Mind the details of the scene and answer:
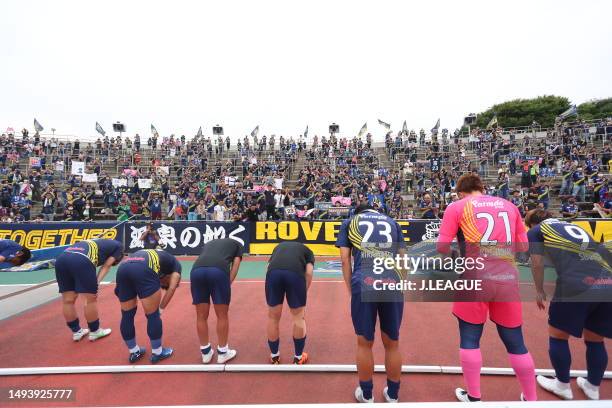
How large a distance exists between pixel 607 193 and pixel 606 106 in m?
61.2

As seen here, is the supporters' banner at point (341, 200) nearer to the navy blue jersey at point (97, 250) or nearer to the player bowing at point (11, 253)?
the navy blue jersey at point (97, 250)

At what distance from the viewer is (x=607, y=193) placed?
14.6 m

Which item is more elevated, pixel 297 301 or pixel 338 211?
pixel 297 301

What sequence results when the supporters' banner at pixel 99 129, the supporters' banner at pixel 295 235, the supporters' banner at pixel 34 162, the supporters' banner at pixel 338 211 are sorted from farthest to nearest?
the supporters' banner at pixel 99 129, the supporters' banner at pixel 34 162, the supporters' banner at pixel 338 211, the supporters' banner at pixel 295 235

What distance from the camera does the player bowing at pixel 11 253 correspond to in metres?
5.18

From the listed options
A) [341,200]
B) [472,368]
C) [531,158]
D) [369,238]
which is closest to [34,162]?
[341,200]

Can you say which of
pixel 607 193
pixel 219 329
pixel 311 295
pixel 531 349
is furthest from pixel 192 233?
pixel 607 193

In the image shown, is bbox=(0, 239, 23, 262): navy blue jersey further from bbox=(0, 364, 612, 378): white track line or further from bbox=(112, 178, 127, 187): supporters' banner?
bbox=(112, 178, 127, 187): supporters' banner

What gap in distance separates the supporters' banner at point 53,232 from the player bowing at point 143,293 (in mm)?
9785

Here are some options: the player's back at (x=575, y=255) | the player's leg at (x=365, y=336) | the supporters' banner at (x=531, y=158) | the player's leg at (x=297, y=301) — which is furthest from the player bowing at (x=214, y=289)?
the supporters' banner at (x=531, y=158)

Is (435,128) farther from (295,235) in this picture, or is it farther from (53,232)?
(53,232)

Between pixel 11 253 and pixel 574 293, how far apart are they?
7804mm

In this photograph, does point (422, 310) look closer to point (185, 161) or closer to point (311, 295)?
point (311, 295)

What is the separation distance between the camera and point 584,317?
339 cm
